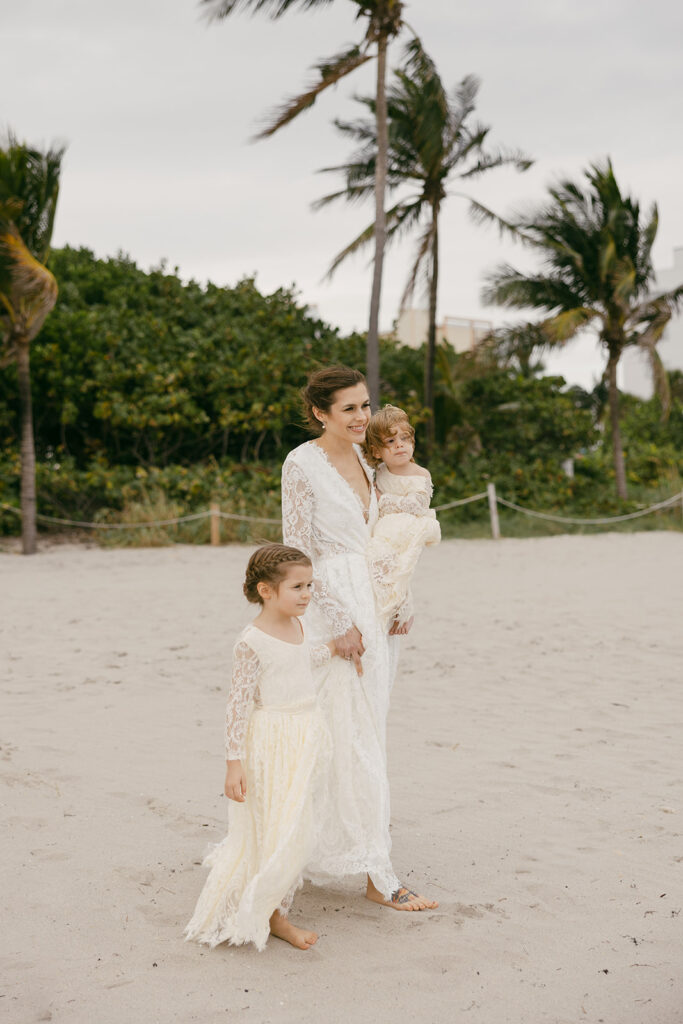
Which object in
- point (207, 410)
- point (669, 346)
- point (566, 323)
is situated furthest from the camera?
point (669, 346)

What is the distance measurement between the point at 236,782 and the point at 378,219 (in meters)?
14.5

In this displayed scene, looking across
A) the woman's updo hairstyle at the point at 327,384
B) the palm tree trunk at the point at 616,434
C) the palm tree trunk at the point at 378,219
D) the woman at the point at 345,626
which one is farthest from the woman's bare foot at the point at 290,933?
the palm tree trunk at the point at 616,434

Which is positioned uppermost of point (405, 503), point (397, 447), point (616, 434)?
point (616, 434)

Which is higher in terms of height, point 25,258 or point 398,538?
point 25,258

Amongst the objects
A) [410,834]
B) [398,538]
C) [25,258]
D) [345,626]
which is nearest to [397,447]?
[398,538]

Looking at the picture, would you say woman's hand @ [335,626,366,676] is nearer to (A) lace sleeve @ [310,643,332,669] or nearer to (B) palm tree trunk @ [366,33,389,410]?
(A) lace sleeve @ [310,643,332,669]

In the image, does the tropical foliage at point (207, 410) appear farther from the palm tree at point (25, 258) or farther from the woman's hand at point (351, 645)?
the woman's hand at point (351, 645)

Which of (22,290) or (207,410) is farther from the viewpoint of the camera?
(207,410)

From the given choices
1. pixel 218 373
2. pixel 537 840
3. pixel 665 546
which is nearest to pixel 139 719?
pixel 537 840

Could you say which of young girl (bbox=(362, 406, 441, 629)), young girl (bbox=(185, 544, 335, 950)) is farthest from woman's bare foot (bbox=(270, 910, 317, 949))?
young girl (bbox=(362, 406, 441, 629))

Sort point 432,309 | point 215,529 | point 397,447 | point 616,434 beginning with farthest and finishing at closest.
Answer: point 616,434
point 432,309
point 215,529
point 397,447

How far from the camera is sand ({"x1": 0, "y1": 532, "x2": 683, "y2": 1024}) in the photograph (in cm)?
280

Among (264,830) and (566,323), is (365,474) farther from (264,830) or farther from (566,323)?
(566,323)

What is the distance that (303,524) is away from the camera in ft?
10.8
